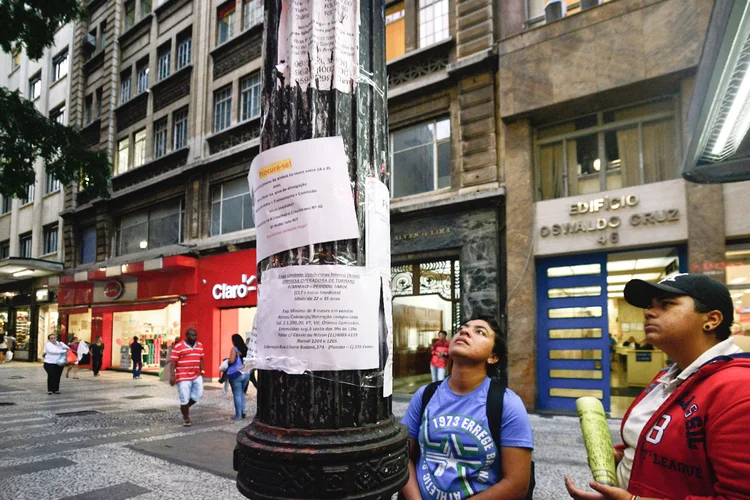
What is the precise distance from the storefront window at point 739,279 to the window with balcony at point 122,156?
21.2m

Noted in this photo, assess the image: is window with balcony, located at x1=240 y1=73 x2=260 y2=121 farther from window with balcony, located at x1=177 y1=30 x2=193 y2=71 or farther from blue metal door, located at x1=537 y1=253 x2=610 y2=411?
blue metal door, located at x1=537 y1=253 x2=610 y2=411

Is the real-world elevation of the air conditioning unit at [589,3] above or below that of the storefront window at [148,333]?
above

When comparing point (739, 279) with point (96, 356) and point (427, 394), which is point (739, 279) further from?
point (96, 356)

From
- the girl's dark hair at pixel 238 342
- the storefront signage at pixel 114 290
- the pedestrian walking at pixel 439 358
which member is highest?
the storefront signage at pixel 114 290

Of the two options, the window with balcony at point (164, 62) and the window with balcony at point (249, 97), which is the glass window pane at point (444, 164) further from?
the window with balcony at point (164, 62)

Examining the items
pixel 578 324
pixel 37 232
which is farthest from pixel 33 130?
pixel 37 232

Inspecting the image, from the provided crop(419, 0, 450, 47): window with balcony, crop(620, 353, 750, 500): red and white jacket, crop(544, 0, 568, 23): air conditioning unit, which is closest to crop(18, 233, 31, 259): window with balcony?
crop(419, 0, 450, 47): window with balcony

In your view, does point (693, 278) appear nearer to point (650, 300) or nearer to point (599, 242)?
point (650, 300)

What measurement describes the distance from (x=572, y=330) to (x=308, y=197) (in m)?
9.69

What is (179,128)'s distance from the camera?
1906 centimetres

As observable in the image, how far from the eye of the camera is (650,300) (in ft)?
6.79

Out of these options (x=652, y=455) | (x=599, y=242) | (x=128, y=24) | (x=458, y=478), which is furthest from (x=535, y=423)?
(x=128, y=24)

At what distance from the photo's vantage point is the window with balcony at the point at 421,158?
472 inches

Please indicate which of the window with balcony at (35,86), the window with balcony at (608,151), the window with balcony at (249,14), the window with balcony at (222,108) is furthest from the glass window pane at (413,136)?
the window with balcony at (35,86)
